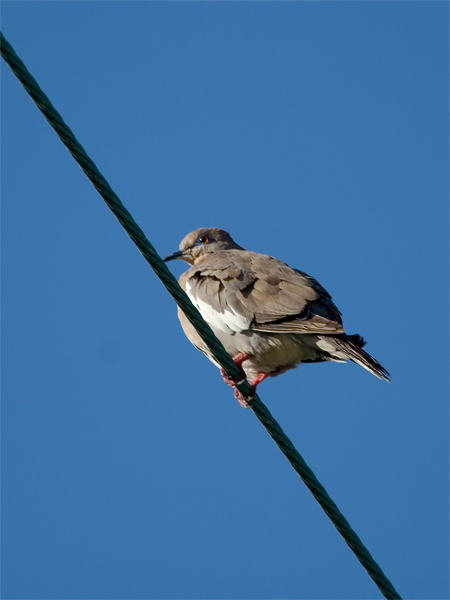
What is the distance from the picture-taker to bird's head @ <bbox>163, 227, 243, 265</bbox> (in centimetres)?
729

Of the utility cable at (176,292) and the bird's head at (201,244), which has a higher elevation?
the bird's head at (201,244)

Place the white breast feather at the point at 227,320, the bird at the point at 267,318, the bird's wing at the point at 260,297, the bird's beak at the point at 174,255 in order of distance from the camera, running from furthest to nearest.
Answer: the bird's beak at the point at 174,255 < the white breast feather at the point at 227,320 < the bird's wing at the point at 260,297 < the bird at the point at 267,318

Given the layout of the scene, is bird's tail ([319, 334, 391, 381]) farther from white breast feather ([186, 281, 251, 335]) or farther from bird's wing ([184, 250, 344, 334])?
white breast feather ([186, 281, 251, 335])

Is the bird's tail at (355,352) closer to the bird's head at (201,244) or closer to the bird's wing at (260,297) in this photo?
the bird's wing at (260,297)

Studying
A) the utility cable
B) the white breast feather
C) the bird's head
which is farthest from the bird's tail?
the bird's head

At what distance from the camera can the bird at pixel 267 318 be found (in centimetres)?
513

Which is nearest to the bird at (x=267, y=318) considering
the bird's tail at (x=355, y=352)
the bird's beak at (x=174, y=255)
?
the bird's tail at (x=355, y=352)

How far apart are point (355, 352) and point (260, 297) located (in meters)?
0.92

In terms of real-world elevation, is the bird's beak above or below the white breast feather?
above

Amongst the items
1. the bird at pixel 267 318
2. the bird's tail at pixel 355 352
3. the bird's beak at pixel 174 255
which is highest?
the bird's beak at pixel 174 255

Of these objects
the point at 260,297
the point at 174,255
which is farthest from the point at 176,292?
the point at 174,255

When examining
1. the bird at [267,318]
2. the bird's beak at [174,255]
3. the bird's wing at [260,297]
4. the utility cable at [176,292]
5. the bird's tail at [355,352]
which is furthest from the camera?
the bird's beak at [174,255]

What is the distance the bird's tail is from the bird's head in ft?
8.01

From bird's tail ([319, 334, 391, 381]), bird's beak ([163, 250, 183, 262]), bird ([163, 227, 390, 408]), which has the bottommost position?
bird's tail ([319, 334, 391, 381])
